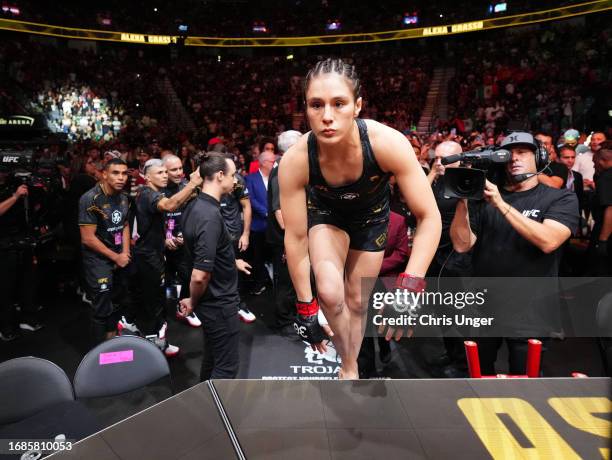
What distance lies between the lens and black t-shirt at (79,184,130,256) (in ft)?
12.9

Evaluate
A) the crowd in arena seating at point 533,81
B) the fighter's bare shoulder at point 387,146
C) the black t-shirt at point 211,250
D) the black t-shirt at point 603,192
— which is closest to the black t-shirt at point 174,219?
the black t-shirt at point 211,250

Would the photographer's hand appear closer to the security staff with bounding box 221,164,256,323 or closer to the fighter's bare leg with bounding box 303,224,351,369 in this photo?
the fighter's bare leg with bounding box 303,224,351,369

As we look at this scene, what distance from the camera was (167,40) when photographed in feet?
69.2

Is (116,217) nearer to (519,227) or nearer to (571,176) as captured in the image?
(519,227)

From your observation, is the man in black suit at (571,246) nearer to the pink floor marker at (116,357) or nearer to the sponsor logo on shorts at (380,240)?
the sponsor logo on shorts at (380,240)

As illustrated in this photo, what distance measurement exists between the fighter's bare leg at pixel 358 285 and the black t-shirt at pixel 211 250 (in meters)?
1.03

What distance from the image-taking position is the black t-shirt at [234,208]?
485cm

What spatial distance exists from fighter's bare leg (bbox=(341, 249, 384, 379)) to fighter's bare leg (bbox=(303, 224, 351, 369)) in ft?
0.18

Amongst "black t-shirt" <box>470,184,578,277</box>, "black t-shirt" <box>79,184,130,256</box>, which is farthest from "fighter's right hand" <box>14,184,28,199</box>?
"black t-shirt" <box>470,184,578,277</box>

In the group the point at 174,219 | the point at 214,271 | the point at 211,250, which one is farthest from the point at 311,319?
the point at 174,219

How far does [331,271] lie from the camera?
2.11m

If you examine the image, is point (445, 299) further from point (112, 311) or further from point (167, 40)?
point (167, 40)

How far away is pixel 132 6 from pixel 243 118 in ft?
32.0

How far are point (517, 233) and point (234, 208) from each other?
116 inches
